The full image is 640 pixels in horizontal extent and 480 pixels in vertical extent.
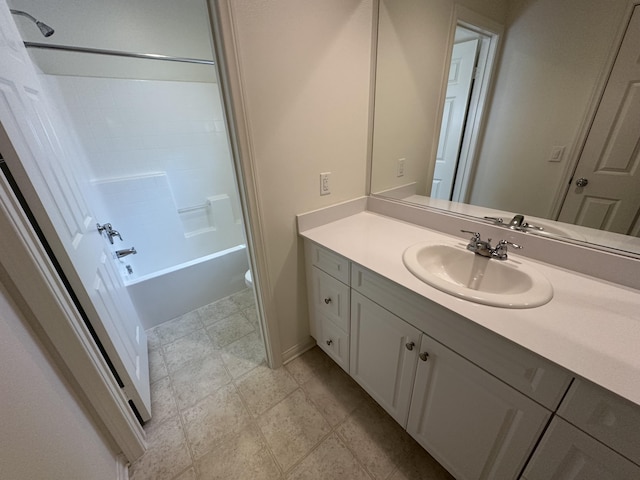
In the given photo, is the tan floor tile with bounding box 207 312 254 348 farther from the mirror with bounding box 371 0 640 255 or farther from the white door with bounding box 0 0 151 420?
the mirror with bounding box 371 0 640 255

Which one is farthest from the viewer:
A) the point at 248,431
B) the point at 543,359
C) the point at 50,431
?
the point at 248,431

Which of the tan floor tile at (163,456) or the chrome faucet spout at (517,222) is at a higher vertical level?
the chrome faucet spout at (517,222)

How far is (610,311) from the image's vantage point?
72cm

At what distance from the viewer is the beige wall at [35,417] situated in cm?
57

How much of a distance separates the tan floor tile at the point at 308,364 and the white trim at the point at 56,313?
781mm

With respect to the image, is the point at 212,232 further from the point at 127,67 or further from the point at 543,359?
the point at 543,359

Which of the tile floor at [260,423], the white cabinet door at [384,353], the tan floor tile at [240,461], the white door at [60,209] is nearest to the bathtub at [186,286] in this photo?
the tile floor at [260,423]

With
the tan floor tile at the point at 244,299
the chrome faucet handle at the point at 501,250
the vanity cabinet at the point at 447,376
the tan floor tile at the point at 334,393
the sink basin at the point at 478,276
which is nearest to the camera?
the vanity cabinet at the point at 447,376

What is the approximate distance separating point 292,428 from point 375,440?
0.39 m

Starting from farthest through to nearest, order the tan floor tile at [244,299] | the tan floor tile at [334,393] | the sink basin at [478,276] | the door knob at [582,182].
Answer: the tan floor tile at [244,299] → the tan floor tile at [334,393] → the door knob at [582,182] → the sink basin at [478,276]

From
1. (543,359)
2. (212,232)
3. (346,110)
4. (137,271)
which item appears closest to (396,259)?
(543,359)

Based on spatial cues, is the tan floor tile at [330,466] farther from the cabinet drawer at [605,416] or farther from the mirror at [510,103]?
the mirror at [510,103]

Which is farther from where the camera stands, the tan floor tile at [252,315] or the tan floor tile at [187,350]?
the tan floor tile at [252,315]

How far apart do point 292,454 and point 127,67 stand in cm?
269
